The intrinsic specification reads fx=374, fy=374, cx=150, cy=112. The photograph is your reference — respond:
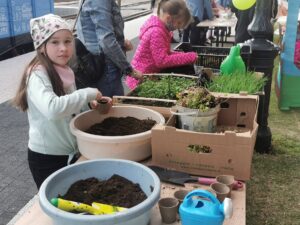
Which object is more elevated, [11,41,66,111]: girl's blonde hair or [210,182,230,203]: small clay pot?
[11,41,66,111]: girl's blonde hair

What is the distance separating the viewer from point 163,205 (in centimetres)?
131

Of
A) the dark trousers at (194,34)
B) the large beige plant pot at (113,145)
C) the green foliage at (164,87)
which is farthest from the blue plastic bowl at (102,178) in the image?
the dark trousers at (194,34)

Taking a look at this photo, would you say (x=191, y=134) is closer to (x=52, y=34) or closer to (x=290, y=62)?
(x=52, y=34)

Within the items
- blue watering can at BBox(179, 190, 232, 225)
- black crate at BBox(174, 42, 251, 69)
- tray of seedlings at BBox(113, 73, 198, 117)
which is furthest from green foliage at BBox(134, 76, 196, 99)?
blue watering can at BBox(179, 190, 232, 225)

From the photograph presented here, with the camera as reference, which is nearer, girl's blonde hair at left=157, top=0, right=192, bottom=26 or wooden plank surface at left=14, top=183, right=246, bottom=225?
wooden plank surface at left=14, top=183, right=246, bottom=225

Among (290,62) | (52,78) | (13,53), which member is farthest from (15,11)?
(52,78)

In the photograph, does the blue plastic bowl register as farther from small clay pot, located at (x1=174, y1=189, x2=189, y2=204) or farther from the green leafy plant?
the green leafy plant

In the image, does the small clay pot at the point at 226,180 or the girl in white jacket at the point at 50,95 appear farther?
the girl in white jacket at the point at 50,95

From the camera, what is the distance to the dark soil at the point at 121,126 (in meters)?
1.78

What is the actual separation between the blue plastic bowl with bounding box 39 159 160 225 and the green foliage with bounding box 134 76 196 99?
93cm

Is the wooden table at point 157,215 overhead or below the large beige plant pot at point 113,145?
below

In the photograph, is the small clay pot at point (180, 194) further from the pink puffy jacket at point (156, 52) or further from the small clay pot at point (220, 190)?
the pink puffy jacket at point (156, 52)

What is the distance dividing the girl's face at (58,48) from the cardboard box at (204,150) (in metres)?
0.61

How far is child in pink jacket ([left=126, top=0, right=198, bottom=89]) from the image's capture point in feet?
9.32
